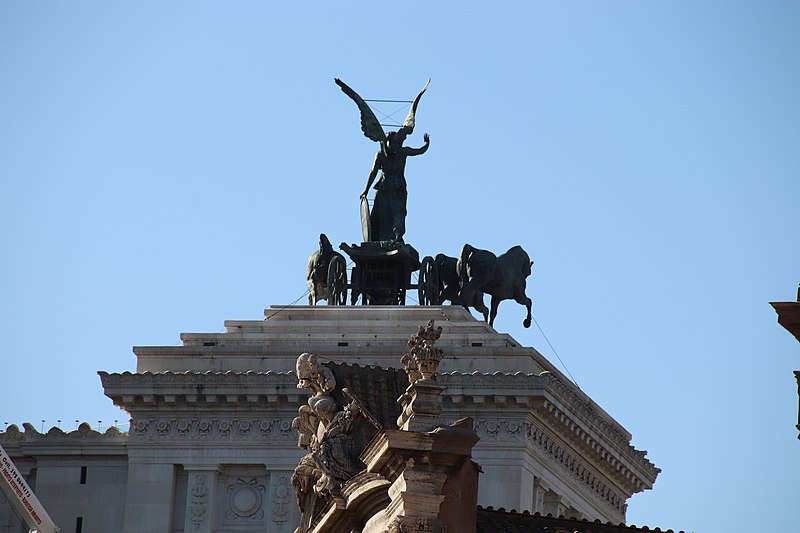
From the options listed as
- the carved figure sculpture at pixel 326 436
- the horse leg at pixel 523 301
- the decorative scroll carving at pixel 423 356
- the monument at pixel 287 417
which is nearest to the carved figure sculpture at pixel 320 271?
the monument at pixel 287 417

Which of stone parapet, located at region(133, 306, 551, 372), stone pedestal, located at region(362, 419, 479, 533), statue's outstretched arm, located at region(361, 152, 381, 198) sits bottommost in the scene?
stone pedestal, located at region(362, 419, 479, 533)

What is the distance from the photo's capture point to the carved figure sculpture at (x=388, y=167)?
11150 cm

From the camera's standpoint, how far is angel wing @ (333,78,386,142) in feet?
370

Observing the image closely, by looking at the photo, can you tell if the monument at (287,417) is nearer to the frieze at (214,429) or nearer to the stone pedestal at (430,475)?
the frieze at (214,429)

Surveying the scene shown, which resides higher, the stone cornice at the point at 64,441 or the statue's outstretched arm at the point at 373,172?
the statue's outstretched arm at the point at 373,172

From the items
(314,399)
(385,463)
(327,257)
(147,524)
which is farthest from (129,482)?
(385,463)

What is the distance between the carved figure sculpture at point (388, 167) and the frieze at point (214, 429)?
11.4 metres

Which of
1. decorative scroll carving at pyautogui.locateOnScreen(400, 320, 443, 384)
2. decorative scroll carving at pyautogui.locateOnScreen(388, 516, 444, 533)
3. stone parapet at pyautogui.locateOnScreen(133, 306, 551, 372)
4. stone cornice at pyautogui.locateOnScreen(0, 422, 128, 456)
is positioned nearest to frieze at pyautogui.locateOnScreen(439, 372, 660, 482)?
stone parapet at pyautogui.locateOnScreen(133, 306, 551, 372)

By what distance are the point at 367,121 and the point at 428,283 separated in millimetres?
8651

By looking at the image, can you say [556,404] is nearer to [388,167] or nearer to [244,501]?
[244,501]

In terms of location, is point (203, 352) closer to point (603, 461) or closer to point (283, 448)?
point (283, 448)

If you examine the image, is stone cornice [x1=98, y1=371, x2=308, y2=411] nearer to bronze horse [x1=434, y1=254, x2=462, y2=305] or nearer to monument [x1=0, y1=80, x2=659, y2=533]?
Answer: monument [x1=0, y1=80, x2=659, y2=533]

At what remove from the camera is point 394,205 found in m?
112

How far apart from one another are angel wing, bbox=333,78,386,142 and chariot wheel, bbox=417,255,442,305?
7.19m
